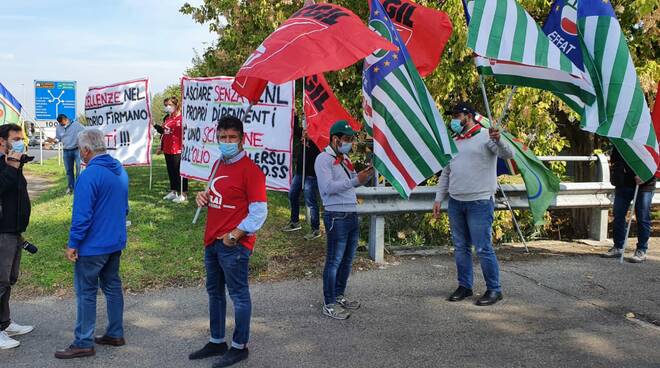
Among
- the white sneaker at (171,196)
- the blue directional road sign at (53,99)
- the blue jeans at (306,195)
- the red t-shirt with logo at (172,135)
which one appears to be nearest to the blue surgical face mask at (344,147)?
the blue jeans at (306,195)

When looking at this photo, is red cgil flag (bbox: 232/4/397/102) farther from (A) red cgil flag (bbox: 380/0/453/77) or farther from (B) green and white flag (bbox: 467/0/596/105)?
(A) red cgil flag (bbox: 380/0/453/77)

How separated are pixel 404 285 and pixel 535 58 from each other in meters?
2.78

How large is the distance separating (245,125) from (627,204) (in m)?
5.24

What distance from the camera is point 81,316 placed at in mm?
4410

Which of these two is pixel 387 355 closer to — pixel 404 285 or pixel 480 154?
pixel 404 285

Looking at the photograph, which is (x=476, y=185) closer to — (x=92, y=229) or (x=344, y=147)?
(x=344, y=147)

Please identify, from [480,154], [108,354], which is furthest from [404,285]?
[108,354]

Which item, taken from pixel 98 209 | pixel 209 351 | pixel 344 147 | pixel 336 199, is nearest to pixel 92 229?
pixel 98 209

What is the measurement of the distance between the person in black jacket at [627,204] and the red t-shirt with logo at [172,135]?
743 cm

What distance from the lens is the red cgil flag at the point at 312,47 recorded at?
421 cm

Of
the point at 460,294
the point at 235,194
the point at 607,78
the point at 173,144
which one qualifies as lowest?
the point at 460,294

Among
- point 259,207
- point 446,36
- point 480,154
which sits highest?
point 446,36

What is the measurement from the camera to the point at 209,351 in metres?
4.34

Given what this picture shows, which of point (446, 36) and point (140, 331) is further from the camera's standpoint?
point (446, 36)
